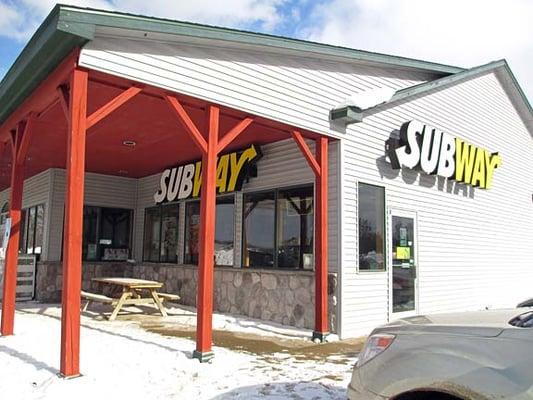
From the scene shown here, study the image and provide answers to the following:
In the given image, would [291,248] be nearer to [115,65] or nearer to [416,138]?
[416,138]

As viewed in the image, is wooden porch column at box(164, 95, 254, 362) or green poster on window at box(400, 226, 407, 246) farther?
green poster on window at box(400, 226, 407, 246)

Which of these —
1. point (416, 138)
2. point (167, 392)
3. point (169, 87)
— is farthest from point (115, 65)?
point (416, 138)

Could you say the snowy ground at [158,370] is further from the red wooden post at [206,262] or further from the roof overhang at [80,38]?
the roof overhang at [80,38]

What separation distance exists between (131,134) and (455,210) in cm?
741

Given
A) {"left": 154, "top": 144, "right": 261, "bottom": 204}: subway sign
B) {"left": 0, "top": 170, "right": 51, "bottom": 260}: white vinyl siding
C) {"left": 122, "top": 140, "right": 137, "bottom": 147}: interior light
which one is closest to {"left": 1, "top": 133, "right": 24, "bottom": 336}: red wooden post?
{"left": 122, "top": 140, "right": 137, "bottom": 147}: interior light

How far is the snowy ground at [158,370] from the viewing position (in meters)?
4.91

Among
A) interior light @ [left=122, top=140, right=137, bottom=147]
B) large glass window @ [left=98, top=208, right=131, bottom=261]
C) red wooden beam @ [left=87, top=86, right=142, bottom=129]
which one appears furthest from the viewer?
large glass window @ [left=98, top=208, right=131, bottom=261]

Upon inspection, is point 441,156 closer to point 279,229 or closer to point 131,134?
point 279,229

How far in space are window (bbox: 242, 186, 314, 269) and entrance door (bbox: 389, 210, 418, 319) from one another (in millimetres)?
1724

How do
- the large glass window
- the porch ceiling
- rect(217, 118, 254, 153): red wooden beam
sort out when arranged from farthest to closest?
the large glass window, the porch ceiling, rect(217, 118, 254, 153): red wooden beam

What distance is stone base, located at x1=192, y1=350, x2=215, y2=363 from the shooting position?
6.11m

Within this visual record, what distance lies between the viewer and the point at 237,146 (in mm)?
10531

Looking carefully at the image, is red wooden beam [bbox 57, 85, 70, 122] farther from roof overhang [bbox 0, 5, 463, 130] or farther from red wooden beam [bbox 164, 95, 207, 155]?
red wooden beam [bbox 164, 95, 207, 155]

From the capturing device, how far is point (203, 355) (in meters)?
6.13
